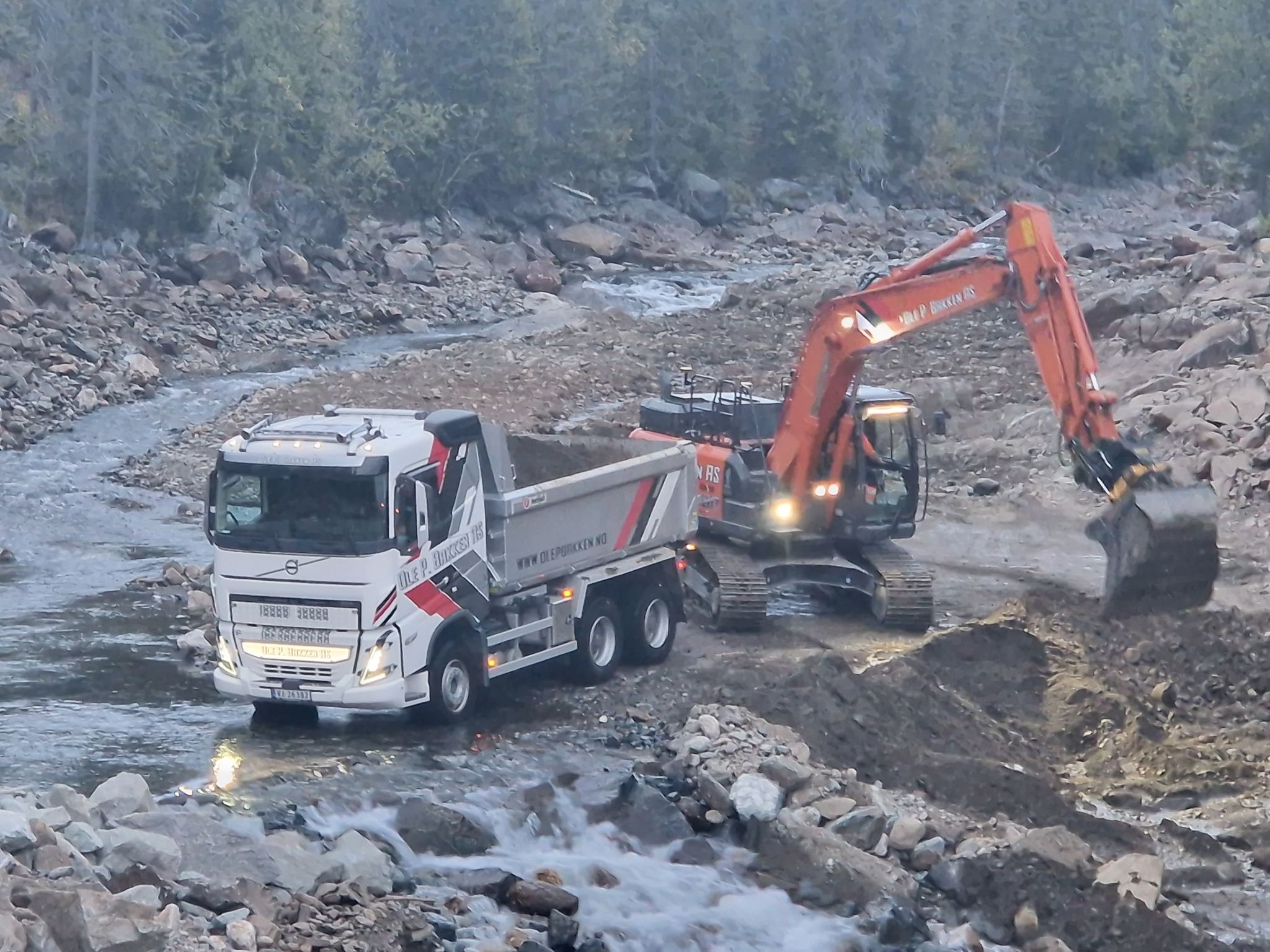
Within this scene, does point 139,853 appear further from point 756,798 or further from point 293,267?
point 293,267

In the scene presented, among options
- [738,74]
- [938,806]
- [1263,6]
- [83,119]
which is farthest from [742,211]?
[938,806]

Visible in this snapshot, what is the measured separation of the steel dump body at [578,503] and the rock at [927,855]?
4449 mm

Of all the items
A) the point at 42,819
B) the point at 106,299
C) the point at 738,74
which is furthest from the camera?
the point at 738,74

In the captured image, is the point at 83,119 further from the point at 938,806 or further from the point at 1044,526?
the point at 938,806

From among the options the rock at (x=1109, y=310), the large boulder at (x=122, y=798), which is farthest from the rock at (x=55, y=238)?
the large boulder at (x=122, y=798)

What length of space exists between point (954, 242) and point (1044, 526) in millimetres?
8142

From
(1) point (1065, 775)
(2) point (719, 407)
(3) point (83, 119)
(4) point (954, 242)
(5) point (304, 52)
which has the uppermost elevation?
(5) point (304, 52)

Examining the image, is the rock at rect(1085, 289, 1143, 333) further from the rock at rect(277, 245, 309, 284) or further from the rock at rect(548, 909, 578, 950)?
the rock at rect(548, 909, 578, 950)

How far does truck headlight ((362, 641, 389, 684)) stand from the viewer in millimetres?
13141

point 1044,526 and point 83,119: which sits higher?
point 83,119

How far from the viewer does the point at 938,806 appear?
13.0m

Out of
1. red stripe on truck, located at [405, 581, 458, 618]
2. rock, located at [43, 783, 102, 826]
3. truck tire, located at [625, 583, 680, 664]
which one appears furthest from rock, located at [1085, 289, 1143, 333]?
rock, located at [43, 783, 102, 826]

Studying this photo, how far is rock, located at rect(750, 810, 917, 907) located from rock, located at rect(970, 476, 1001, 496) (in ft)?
46.2

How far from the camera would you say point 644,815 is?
12688mm
